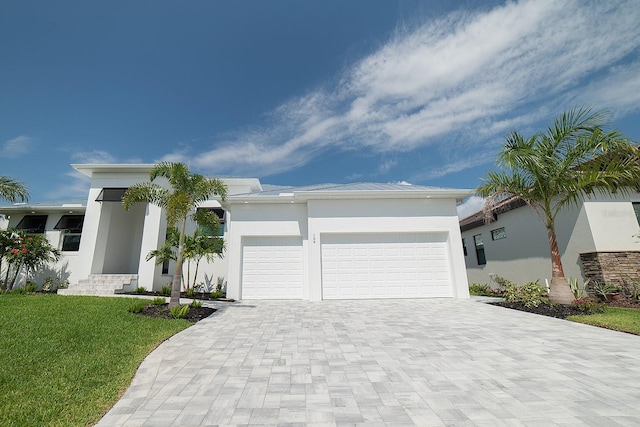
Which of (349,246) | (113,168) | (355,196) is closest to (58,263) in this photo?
(113,168)

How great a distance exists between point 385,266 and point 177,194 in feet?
27.8

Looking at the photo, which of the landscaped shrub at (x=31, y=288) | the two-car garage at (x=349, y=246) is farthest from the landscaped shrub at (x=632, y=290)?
the landscaped shrub at (x=31, y=288)

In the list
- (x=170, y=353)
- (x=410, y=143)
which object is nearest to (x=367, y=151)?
(x=410, y=143)

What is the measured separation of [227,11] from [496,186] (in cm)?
1184

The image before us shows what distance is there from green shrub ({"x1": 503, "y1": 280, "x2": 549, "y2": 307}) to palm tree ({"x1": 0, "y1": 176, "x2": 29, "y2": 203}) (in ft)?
70.4

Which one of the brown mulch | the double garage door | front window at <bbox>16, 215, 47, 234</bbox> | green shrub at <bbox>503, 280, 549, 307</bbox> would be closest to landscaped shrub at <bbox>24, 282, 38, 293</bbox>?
front window at <bbox>16, 215, 47, 234</bbox>

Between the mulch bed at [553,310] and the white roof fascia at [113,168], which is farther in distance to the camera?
the white roof fascia at [113,168]

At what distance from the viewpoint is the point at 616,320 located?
651 cm

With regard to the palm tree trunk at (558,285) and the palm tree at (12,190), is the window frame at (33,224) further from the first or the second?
the palm tree trunk at (558,285)

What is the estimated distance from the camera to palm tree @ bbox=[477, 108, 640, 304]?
305 inches

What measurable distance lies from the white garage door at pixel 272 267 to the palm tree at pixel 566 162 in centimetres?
869

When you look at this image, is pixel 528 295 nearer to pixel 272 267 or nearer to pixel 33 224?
pixel 272 267

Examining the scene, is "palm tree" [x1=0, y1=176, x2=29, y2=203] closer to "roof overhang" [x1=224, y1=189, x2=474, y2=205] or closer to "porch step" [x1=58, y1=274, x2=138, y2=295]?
"porch step" [x1=58, y1=274, x2=138, y2=295]

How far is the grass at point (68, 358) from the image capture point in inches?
115
